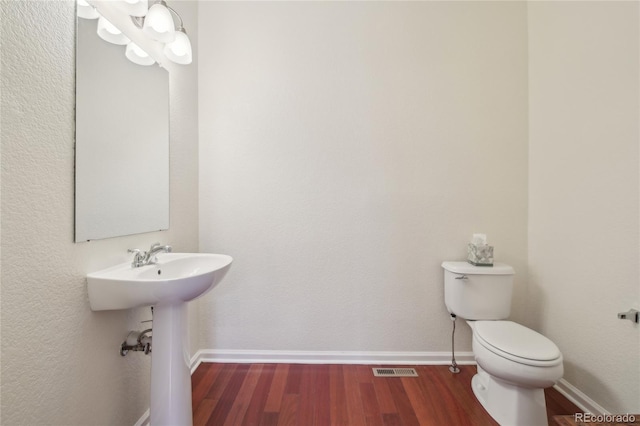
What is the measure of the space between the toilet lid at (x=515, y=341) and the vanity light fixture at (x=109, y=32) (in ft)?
7.18

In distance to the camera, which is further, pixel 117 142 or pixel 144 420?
pixel 144 420

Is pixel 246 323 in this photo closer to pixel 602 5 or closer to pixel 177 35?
pixel 177 35

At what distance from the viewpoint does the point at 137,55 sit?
118cm

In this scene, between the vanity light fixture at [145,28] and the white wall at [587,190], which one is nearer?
the vanity light fixture at [145,28]

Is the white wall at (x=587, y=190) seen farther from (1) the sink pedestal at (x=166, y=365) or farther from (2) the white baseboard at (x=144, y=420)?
(2) the white baseboard at (x=144, y=420)

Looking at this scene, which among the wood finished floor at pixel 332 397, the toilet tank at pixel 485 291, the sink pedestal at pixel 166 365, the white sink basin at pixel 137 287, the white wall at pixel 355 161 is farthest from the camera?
the white wall at pixel 355 161

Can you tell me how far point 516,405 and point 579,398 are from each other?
0.51 metres

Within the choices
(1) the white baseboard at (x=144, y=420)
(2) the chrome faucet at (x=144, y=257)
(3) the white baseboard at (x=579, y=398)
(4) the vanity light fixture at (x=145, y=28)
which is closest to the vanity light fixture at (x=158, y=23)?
(4) the vanity light fixture at (x=145, y=28)

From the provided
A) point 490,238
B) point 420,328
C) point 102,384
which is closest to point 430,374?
point 420,328

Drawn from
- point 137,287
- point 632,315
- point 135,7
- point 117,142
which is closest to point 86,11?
point 135,7

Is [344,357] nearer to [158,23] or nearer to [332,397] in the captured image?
[332,397]

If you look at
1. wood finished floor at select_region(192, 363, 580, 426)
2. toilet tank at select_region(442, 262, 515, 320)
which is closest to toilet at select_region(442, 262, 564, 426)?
toilet tank at select_region(442, 262, 515, 320)

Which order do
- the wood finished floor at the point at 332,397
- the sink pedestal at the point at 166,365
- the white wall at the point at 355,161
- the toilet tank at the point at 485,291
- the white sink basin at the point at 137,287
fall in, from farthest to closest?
1. the white wall at the point at 355,161
2. the toilet tank at the point at 485,291
3. the wood finished floor at the point at 332,397
4. the sink pedestal at the point at 166,365
5. the white sink basin at the point at 137,287

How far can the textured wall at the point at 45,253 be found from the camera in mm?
702
